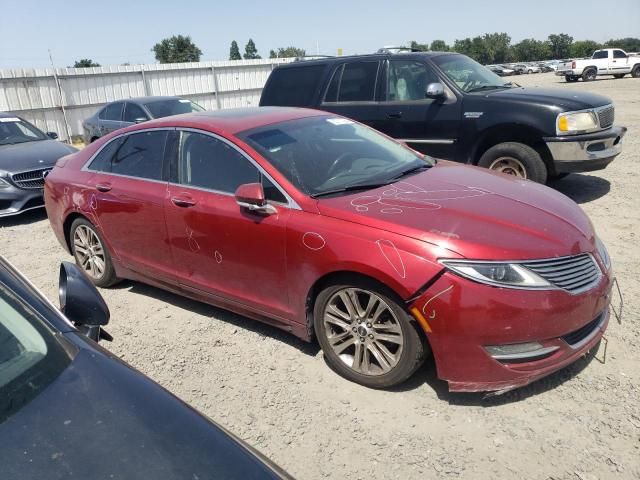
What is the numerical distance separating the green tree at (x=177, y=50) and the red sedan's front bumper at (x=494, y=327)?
90.8m

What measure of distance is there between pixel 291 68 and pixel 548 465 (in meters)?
6.87

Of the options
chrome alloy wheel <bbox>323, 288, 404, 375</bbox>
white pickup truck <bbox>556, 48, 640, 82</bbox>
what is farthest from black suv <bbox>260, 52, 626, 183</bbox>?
white pickup truck <bbox>556, 48, 640, 82</bbox>

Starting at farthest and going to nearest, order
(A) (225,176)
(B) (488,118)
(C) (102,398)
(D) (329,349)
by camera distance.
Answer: (B) (488,118)
(A) (225,176)
(D) (329,349)
(C) (102,398)

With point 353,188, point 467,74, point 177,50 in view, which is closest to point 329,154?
point 353,188

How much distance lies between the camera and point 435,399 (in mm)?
3111

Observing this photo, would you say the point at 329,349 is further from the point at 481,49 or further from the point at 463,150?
the point at 481,49

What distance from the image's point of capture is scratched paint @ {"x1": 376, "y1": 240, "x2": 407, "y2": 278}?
2844mm

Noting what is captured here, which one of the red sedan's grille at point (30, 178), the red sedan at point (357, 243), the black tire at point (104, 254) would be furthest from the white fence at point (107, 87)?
Answer: the red sedan at point (357, 243)

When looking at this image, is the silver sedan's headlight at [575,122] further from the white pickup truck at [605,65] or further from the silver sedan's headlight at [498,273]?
the white pickup truck at [605,65]

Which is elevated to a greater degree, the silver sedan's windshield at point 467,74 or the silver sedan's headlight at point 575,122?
the silver sedan's windshield at point 467,74

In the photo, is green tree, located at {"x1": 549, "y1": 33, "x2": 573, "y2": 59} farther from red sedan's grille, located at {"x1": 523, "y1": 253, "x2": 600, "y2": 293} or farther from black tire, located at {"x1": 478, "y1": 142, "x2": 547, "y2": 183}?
red sedan's grille, located at {"x1": 523, "y1": 253, "x2": 600, "y2": 293}

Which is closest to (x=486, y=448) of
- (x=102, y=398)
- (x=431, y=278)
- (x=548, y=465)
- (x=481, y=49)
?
(x=548, y=465)

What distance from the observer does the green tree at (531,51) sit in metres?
100

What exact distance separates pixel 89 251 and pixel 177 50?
91566 millimetres
